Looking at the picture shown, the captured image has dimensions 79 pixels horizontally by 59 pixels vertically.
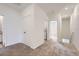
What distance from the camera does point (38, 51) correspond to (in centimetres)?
186

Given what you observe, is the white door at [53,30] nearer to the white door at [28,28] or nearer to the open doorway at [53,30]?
the open doorway at [53,30]

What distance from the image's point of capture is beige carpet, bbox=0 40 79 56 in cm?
184

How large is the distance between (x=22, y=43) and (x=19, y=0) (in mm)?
897

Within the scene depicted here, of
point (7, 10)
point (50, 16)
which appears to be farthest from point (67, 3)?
point (7, 10)

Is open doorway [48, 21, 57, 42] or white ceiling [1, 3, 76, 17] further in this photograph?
open doorway [48, 21, 57, 42]

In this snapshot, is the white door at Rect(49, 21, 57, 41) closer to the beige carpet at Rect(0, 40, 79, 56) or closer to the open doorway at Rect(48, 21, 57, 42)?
the open doorway at Rect(48, 21, 57, 42)

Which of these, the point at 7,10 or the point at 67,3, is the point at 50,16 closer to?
the point at 67,3

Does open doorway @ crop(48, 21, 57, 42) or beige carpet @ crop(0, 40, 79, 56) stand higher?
open doorway @ crop(48, 21, 57, 42)

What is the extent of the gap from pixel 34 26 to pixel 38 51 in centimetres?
53

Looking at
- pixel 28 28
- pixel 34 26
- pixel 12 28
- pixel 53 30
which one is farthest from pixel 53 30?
pixel 12 28

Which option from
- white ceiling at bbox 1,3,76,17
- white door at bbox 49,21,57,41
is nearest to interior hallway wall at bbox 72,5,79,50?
white ceiling at bbox 1,3,76,17

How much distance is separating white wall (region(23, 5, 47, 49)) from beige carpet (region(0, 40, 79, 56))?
0.11m

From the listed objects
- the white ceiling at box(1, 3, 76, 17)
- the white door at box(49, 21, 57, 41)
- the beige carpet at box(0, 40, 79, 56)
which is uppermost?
the white ceiling at box(1, 3, 76, 17)

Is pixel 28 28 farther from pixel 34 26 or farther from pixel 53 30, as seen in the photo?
pixel 53 30
